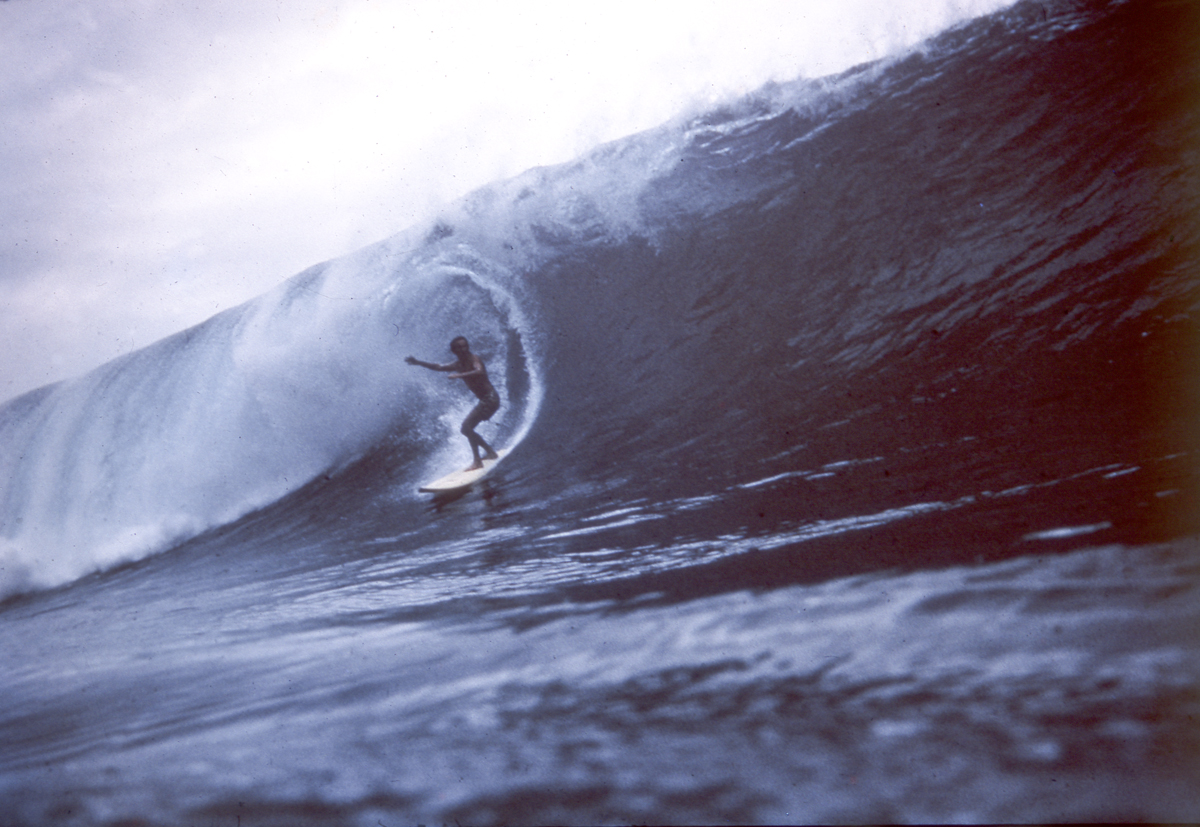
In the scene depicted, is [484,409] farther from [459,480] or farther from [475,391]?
[459,480]

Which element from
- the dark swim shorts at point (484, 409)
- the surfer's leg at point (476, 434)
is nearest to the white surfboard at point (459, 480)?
the surfer's leg at point (476, 434)

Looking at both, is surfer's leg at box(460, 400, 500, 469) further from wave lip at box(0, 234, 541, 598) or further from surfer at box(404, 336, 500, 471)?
wave lip at box(0, 234, 541, 598)

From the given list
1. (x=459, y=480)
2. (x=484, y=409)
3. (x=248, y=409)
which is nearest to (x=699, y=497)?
(x=459, y=480)

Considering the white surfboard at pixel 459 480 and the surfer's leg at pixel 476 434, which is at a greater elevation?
the surfer's leg at pixel 476 434

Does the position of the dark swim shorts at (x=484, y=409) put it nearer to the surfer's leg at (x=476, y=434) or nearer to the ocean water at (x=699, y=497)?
the surfer's leg at (x=476, y=434)

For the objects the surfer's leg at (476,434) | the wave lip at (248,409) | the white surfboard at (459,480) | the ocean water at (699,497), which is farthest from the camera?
the wave lip at (248,409)

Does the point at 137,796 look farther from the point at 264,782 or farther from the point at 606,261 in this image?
the point at 606,261
